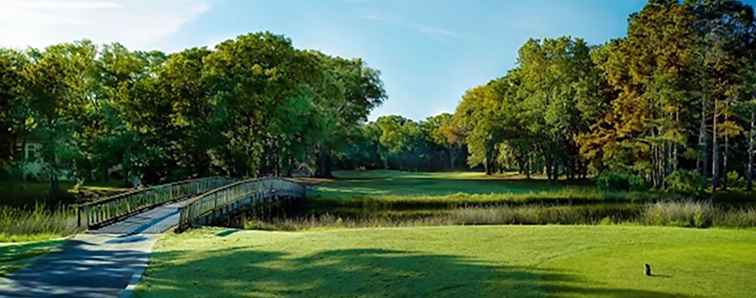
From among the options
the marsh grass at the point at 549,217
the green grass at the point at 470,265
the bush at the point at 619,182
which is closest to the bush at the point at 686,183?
the bush at the point at 619,182

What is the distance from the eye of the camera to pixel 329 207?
29.5 m

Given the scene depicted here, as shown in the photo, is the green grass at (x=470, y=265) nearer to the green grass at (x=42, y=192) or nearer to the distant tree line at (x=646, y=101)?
the green grass at (x=42, y=192)

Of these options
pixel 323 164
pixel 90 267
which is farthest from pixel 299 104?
pixel 90 267

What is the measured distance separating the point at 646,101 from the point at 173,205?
88.8 feet

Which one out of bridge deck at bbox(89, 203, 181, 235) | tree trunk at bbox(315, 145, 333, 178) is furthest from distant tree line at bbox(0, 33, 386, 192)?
bridge deck at bbox(89, 203, 181, 235)

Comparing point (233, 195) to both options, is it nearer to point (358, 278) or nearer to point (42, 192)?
point (358, 278)

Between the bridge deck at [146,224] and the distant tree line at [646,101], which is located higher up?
the distant tree line at [646,101]

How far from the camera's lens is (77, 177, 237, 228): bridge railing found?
16266 millimetres

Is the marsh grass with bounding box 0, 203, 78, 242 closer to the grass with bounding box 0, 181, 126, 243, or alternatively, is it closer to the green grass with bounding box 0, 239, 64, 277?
the grass with bounding box 0, 181, 126, 243

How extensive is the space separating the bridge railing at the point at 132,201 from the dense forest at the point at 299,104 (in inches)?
333

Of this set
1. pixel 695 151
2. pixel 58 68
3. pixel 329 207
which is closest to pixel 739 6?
pixel 695 151

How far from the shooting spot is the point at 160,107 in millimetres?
37906

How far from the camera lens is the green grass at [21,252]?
404 inches

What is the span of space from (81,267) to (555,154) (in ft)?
142
